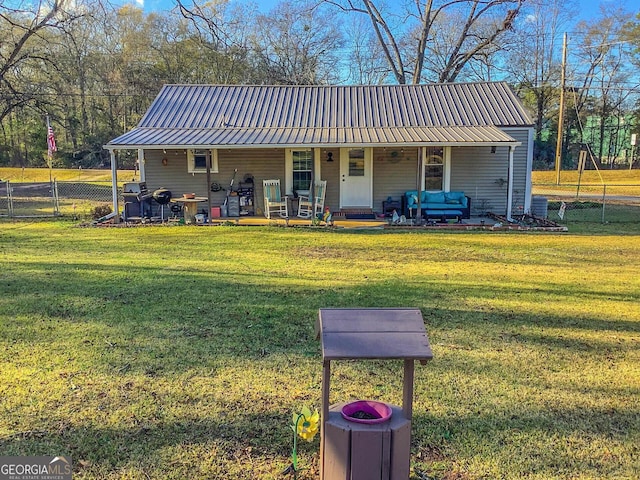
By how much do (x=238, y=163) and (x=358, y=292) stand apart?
9.31 m

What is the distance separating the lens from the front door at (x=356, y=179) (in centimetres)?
1467

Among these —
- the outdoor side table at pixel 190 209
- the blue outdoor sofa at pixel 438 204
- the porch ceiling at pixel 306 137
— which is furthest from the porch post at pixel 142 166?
the blue outdoor sofa at pixel 438 204

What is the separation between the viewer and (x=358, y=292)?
6375 mm

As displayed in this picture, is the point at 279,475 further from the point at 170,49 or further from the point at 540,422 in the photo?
the point at 170,49

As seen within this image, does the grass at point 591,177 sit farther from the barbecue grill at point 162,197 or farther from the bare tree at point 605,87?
the barbecue grill at point 162,197

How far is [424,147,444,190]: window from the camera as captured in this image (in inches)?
576

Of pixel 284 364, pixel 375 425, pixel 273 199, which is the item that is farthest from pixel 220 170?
pixel 375 425

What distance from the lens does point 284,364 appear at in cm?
423

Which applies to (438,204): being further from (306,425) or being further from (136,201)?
(306,425)

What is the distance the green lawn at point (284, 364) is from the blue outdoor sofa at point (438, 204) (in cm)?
500

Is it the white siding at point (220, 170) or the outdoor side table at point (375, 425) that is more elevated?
the white siding at point (220, 170)

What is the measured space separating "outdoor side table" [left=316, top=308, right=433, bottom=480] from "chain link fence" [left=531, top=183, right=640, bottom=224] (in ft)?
40.7

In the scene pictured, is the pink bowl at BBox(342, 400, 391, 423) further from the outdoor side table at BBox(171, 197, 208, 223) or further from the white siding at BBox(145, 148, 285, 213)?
the white siding at BBox(145, 148, 285, 213)

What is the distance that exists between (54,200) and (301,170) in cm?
860
